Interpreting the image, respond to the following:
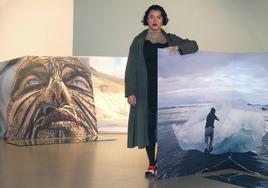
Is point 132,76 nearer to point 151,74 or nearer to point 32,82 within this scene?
point 151,74

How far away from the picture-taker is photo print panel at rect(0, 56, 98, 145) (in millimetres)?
5594

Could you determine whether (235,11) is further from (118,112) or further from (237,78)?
(237,78)

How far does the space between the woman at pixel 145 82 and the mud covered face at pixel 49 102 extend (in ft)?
8.64

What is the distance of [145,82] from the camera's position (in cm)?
326

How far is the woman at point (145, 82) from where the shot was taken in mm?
3248

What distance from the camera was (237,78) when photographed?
3492mm

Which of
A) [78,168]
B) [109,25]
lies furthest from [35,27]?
[78,168]

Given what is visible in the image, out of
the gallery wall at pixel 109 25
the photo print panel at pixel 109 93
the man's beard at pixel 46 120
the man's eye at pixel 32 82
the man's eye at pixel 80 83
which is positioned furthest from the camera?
the gallery wall at pixel 109 25

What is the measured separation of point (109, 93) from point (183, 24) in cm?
175

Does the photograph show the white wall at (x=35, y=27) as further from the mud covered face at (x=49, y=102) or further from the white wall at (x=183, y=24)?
Answer: the mud covered face at (x=49, y=102)

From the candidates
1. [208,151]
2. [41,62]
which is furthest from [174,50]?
[41,62]

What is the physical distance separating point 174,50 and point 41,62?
301cm

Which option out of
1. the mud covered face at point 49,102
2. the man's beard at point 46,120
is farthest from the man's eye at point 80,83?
the man's beard at point 46,120

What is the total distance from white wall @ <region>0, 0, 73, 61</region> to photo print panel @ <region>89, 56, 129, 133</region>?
31.1 inches
